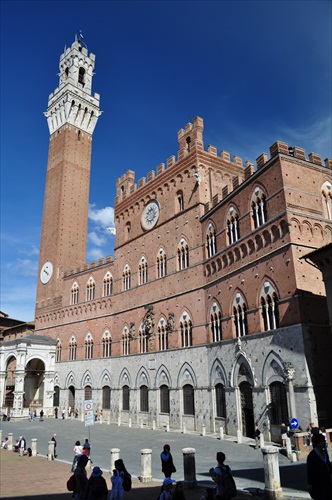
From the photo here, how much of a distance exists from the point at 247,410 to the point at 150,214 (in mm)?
18427

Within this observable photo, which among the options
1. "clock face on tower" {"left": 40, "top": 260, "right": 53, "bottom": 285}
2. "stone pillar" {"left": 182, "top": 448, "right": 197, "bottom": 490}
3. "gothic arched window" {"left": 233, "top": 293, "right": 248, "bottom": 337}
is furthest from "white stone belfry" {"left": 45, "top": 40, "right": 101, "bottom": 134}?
"stone pillar" {"left": 182, "top": 448, "right": 197, "bottom": 490}

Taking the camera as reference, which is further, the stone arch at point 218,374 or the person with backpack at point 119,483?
the stone arch at point 218,374

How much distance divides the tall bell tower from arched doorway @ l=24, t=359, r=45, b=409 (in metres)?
6.26

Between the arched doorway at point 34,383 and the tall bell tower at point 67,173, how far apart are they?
6.26 metres

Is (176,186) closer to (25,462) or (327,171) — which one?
(327,171)

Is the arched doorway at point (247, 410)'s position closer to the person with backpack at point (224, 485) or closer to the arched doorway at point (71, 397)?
the person with backpack at point (224, 485)

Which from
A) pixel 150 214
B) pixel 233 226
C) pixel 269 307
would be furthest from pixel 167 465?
pixel 150 214

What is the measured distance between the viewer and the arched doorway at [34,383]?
4350 cm

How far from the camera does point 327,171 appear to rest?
72.2ft

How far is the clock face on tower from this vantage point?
47.0m

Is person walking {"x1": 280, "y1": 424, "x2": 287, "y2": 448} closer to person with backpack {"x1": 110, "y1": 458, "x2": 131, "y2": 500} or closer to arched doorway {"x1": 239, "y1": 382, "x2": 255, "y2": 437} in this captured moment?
arched doorway {"x1": 239, "y1": 382, "x2": 255, "y2": 437}

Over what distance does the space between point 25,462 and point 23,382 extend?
24.2m

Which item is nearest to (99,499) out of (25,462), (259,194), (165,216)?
(25,462)

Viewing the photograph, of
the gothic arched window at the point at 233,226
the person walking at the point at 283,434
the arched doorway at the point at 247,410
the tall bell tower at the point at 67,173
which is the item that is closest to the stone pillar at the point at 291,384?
the person walking at the point at 283,434
